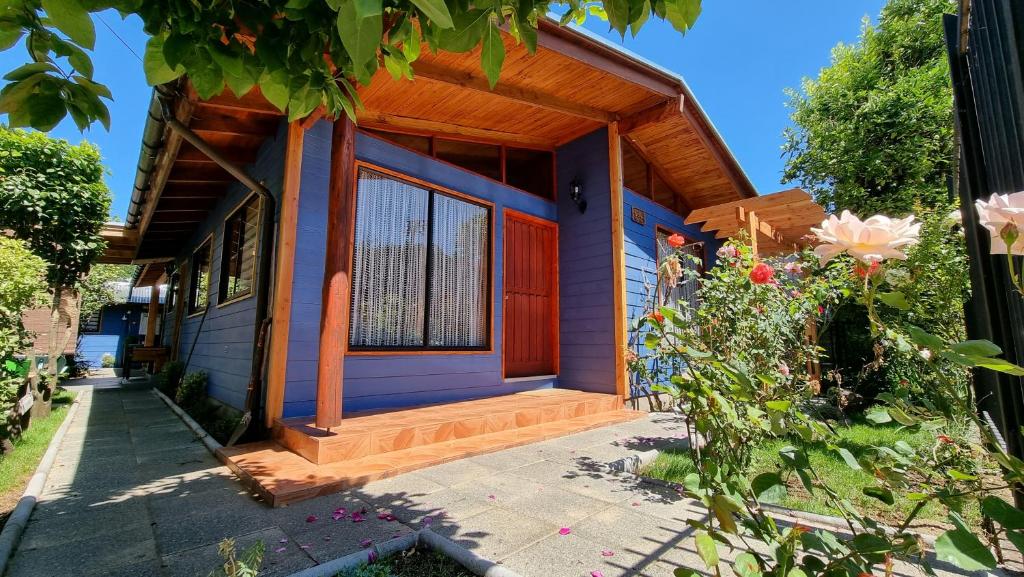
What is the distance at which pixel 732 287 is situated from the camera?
277 centimetres

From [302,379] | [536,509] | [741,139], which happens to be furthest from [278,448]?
[741,139]

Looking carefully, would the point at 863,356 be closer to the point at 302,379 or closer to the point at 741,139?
the point at 302,379

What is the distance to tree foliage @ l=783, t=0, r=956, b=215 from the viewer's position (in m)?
10.0

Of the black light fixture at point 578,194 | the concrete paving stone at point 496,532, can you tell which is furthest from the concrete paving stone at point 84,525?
the black light fixture at point 578,194

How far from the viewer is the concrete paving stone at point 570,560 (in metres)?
1.75

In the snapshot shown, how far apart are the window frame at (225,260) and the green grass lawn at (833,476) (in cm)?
407

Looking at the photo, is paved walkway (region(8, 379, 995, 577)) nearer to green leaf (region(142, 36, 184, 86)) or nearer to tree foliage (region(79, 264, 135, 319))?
green leaf (region(142, 36, 184, 86))

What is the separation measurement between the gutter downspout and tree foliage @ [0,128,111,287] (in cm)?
304

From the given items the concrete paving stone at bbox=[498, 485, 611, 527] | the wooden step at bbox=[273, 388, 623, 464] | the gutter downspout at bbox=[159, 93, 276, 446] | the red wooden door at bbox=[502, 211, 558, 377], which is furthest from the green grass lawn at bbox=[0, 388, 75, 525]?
the red wooden door at bbox=[502, 211, 558, 377]

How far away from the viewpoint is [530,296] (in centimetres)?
611

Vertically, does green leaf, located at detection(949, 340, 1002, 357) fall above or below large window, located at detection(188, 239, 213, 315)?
below

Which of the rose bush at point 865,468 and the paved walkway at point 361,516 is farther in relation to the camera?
the paved walkway at point 361,516

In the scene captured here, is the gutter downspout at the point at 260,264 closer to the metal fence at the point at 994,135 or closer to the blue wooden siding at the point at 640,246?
the blue wooden siding at the point at 640,246

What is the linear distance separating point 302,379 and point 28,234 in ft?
15.7
